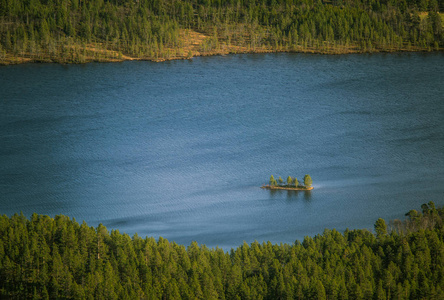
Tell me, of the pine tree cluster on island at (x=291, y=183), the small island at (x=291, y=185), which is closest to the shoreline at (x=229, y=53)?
the pine tree cluster on island at (x=291, y=183)

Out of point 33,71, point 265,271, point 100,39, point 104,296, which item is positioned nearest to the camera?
point 104,296

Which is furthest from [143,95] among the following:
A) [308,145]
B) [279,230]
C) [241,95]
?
[279,230]

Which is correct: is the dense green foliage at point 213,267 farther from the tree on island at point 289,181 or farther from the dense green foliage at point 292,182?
the tree on island at point 289,181

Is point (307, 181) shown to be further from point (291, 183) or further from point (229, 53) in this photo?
point (229, 53)

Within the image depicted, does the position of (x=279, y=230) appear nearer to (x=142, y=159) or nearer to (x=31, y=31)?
(x=142, y=159)

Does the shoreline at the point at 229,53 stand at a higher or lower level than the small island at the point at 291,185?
higher

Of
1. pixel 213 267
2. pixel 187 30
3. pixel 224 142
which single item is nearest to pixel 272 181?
pixel 224 142
